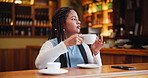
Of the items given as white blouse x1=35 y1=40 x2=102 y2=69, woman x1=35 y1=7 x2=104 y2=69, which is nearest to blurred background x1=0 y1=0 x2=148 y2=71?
woman x1=35 y1=7 x2=104 y2=69

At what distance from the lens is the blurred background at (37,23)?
223 inches

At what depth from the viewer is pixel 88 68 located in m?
1.56

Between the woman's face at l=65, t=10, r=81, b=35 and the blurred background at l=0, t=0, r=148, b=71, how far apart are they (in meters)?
3.54

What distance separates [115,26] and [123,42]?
189cm

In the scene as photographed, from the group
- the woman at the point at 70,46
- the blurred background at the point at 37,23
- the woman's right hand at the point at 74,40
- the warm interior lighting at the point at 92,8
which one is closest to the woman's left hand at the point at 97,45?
the woman at the point at 70,46

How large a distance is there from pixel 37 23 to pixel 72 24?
5.70m

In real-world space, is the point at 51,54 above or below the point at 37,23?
below

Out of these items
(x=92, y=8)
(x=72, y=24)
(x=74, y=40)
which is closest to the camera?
(x=74, y=40)

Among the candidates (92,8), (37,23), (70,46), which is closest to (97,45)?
(70,46)

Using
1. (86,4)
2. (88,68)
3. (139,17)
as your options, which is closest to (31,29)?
(86,4)

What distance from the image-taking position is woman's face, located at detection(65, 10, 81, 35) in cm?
195

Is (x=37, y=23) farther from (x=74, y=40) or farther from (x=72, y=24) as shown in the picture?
(x=74, y=40)

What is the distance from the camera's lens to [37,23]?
7.50m

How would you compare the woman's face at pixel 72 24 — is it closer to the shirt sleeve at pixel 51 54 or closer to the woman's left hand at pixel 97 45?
the woman's left hand at pixel 97 45
